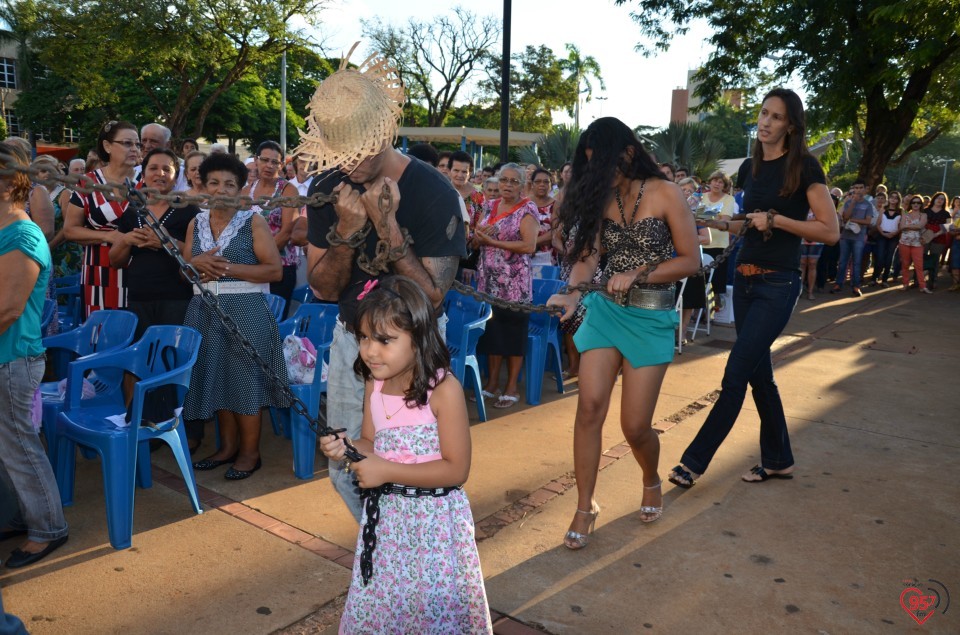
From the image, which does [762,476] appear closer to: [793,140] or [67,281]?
[793,140]

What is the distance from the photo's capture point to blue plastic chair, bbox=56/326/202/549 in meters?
3.63

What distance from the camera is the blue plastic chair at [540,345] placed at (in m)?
6.39

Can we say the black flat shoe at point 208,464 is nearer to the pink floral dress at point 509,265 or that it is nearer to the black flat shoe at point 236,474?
the black flat shoe at point 236,474

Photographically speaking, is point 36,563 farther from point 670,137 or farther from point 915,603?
point 670,137

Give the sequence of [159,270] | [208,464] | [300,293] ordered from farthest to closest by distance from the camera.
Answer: [300,293] → [159,270] → [208,464]

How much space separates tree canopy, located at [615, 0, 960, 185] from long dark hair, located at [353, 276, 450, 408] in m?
15.2

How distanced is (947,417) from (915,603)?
11.2 ft

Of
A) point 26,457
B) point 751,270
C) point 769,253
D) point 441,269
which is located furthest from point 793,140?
point 26,457

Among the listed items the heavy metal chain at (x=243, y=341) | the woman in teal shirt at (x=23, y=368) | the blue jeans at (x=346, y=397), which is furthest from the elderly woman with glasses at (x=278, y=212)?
the heavy metal chain at (x=243, y=341)

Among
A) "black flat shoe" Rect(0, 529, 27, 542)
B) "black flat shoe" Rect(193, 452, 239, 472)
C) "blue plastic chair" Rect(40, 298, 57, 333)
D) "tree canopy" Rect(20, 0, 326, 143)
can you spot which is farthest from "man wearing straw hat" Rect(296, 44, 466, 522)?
"tree canopy" Rect(20, 0, 326, 143)

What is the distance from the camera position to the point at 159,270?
4.83m

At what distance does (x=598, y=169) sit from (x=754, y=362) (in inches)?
59.5

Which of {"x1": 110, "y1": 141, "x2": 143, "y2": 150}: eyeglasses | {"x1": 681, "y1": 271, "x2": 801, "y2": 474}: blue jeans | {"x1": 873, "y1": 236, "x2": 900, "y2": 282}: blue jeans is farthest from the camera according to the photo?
{"x1": 873, "y1": 236, "x2": 900, "y2": 282}: blue jeans

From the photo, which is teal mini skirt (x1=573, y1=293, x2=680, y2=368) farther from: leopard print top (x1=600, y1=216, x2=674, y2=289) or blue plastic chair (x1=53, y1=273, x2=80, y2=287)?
blue plastic chair (x1=53, y1=273, x2=80, y2=287)
